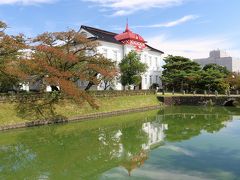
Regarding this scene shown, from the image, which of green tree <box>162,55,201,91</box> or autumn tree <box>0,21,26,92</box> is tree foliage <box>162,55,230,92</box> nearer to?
green tree <box>162,55,201,91</box>

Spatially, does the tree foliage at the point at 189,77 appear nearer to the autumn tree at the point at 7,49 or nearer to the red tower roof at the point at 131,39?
the red tower roof at the point at 131,39

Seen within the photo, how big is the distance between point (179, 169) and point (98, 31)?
98.8 ft

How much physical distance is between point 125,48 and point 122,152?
88.1 ft

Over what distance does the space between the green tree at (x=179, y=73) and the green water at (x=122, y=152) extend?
65.4 ft

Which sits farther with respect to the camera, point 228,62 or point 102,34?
point 228,62

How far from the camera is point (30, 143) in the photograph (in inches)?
589

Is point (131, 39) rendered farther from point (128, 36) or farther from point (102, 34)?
point (102, 34)

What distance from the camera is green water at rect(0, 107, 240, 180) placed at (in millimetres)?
9898

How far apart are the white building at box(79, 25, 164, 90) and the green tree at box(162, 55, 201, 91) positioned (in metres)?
2.06

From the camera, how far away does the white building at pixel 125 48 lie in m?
36.2

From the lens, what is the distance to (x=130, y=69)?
34.6 metres

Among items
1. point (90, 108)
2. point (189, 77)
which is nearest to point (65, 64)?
point (90, 108)

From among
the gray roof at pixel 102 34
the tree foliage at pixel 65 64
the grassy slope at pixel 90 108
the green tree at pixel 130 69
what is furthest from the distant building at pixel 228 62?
the tree foliage at pixel 65 64

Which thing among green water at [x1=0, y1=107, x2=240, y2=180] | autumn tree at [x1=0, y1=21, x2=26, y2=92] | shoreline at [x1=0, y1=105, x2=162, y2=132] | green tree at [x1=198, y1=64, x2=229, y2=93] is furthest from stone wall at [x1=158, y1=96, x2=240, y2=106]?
autumn tree at [x1=0, y1=21, x2=26, y2=92]
